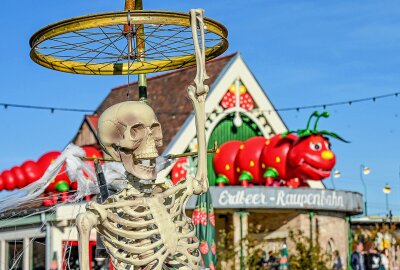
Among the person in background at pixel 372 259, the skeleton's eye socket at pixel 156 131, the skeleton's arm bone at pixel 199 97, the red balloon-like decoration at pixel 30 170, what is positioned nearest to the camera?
the skeleton's arm bone at pixel 199 97

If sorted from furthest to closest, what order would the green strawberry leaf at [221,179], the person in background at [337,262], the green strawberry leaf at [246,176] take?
the green strawberry leaf at [221,179], the green strawberry leaf at [246,176], the person in background at [337,262]

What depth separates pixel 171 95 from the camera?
79.4 feet

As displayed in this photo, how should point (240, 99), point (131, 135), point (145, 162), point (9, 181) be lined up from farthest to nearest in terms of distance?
1. point (240, 99)
2. point (9, 181)
3. point (145, 162)
4. point (131, 135)

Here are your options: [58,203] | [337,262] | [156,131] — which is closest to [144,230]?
[156,131]

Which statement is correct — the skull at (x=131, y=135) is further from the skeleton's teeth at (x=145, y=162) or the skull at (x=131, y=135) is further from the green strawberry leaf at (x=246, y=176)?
the green strawberry leaf at (x=246, y=176)

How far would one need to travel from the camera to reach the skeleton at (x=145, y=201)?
4.59m

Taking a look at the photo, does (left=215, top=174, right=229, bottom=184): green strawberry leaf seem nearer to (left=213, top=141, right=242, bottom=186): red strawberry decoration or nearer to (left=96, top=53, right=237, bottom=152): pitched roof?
(left=213, top=141, right=242, bottom=186): red strawberry decoration

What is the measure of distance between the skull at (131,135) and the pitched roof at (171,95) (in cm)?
1717

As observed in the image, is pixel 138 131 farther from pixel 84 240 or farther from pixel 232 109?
pixel 232 109

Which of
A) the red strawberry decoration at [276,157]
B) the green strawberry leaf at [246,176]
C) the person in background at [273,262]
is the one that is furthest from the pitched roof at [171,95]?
the person in background at [273,262]

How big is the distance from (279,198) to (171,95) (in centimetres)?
476

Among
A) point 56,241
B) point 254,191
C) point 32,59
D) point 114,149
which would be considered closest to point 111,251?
point 114,149

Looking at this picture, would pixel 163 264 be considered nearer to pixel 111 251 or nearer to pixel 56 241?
pixel 111 251

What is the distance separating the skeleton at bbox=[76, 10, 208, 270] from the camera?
15.1 ft
